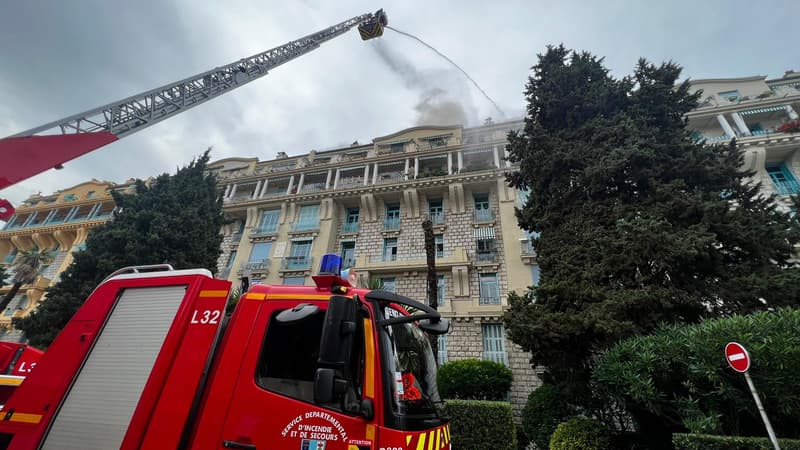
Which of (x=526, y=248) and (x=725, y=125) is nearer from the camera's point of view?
(x=526, y=248)

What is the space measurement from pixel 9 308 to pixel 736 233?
44.7 metres

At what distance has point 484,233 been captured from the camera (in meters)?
18.7

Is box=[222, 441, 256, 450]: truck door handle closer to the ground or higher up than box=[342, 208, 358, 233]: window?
closer to the ground

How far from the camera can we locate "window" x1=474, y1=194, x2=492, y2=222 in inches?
754

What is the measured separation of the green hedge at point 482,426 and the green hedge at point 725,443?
4495 mm

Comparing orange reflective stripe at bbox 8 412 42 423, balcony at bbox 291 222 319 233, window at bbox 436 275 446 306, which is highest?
balcony at bbox 291 222 319 233

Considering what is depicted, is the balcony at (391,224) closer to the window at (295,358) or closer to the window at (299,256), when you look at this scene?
the window at (299,256)

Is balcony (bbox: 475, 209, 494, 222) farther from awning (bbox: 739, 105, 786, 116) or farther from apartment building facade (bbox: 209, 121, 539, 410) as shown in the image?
awning (bbox: 739, 105, 786, 116)

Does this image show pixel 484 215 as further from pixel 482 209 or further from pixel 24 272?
pixel 24 272

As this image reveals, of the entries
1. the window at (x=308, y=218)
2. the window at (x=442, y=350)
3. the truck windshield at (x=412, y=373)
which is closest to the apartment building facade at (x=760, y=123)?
the window at (x=442, y=350)

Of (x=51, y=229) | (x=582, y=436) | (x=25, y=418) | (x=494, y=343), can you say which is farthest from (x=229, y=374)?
(x=51, y=229)

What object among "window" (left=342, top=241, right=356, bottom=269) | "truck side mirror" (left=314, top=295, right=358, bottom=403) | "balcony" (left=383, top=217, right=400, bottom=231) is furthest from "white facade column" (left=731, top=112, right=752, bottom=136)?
"truck side mirror" (left=314, top=295, right=358, bottom=403)

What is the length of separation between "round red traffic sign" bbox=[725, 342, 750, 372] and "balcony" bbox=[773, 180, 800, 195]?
1897 cm

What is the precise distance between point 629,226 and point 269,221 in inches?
852
